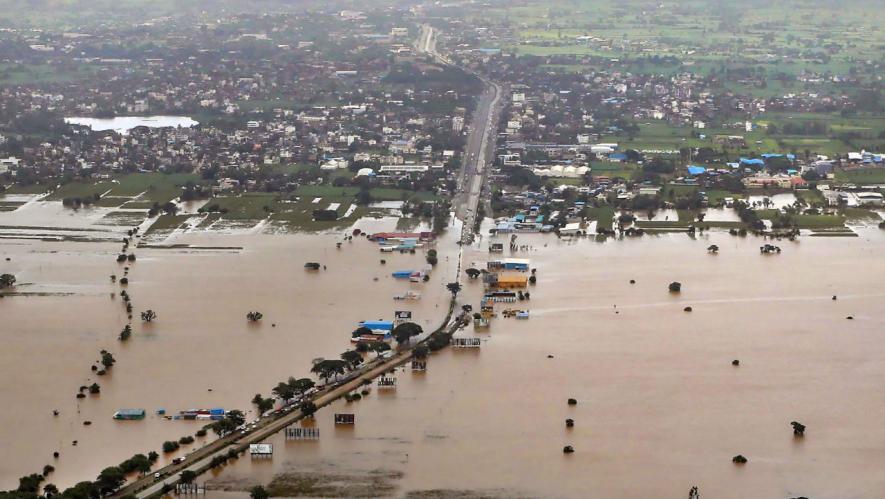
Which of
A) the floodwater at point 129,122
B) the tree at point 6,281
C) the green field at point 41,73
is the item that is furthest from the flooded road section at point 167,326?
the green field at point 41,73

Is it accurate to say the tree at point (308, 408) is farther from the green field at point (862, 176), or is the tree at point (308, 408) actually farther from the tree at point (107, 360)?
the green field at point (862, 176)

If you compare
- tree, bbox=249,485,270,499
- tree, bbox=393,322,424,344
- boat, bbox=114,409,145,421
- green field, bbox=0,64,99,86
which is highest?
green field, bbox=0,64,99,86

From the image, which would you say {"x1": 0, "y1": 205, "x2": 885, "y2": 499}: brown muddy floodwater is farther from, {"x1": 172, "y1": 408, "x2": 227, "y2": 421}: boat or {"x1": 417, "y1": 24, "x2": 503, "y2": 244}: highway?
{"x1": 417, "y1": 24, "x2": 503, "y2": 244}: highway

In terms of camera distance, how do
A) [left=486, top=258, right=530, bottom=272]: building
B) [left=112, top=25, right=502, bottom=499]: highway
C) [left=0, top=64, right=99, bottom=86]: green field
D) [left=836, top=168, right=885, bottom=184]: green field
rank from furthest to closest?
1. [left=0, top=64, right=99, bottom=86]: green field
2. [left=836, top=168, right=885, bottom=184]: green field
3. [left=486, top=258, right=530, bottom=272]: building
4. [left=112, top=25, right=502, bottom=499]: highway

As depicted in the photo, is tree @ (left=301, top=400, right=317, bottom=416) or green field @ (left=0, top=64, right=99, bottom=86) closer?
tree @ (left=301, top=400, right=317, bottom=416)

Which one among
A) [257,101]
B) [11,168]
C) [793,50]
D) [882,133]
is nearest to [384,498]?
[11,168]

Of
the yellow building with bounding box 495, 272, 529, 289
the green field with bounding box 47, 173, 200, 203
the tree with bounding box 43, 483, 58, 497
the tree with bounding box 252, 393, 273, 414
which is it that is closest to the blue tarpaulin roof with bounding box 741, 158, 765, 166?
the yellow building with bounding box 495, 272, 529, 289
